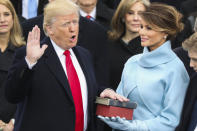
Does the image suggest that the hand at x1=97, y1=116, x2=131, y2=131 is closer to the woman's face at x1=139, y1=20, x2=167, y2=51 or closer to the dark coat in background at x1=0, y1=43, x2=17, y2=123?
the woman's face at x1=139, y1=20, x2=167, y2=51

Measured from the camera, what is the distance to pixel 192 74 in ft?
15.7

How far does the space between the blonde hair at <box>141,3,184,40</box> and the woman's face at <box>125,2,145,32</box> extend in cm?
144

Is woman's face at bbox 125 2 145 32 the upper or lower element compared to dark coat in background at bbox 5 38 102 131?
upper

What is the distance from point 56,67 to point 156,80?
87 cm

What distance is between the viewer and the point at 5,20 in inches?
236

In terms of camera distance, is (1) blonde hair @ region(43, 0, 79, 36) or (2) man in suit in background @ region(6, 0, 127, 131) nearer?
(2) man in suit in background @ region(6, 0, 127, 131)

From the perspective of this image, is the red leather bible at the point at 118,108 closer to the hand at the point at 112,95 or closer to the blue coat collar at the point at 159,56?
the hand at the point at 112,95

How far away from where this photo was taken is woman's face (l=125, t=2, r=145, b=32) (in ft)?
20.0

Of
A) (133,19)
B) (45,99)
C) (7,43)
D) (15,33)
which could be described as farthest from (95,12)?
(45,99)

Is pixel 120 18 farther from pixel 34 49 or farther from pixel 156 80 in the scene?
pixel 34 49

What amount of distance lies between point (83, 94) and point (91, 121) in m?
0.26

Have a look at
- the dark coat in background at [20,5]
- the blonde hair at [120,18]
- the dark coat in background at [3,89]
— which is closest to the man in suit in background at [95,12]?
the blonde hair at [120,18]

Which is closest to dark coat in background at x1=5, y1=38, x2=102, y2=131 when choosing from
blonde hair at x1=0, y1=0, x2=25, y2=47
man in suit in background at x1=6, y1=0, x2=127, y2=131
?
man in suit in background at x1=6, y1=0, x2=127, y2=131

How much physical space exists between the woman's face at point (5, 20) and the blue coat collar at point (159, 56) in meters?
1.99
